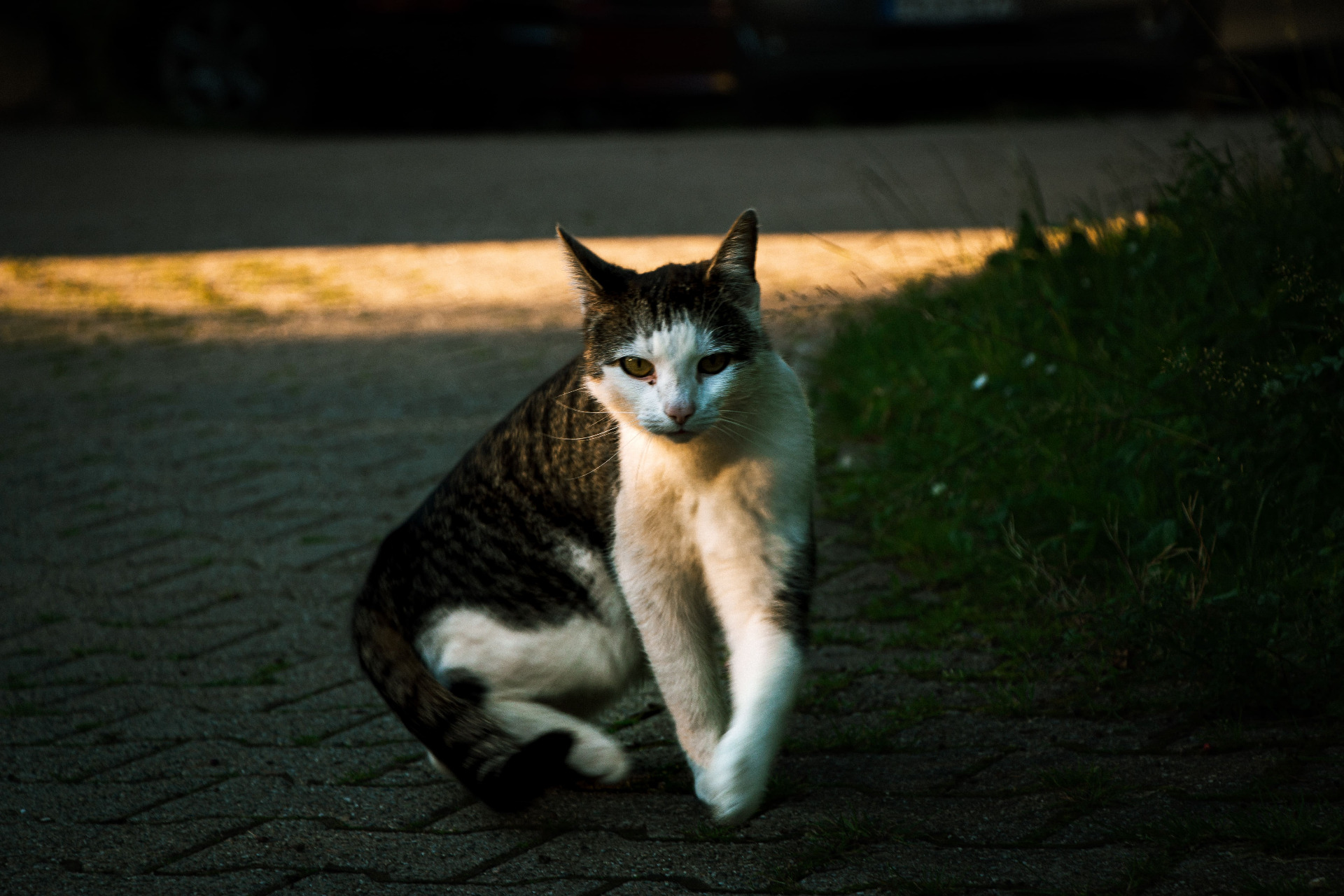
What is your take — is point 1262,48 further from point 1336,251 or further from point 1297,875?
point 1297,875

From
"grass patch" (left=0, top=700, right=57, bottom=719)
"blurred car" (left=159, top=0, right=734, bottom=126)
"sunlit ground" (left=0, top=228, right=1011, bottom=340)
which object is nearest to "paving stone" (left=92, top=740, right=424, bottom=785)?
"grass patch" (left=0, top=700, right=57, bottom=719)

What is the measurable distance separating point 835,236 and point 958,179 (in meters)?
1.52

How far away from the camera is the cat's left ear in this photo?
2643 mm

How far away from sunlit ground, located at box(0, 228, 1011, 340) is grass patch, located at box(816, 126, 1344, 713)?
190 cm

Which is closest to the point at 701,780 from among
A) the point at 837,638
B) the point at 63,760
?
the point at 837,638

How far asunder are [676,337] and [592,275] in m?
0.29

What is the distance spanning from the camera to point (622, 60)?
10.9 metres

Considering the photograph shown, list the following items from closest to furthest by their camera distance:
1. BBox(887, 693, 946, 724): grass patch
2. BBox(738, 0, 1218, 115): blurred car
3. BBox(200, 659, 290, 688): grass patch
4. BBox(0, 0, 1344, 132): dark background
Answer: BBox(887, 693, 946, 724): grass patch → BBox(200, 659, 290, 688): grass patch → BBox(738, 0, 1218, 115): blurred car → BBox(0, 0, 1344, 132): dark background

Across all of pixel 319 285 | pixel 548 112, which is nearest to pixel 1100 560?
pixel 319 285

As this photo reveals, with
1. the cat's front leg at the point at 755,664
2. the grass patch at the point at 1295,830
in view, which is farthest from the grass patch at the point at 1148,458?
the cat's front leg at the point at 755,664

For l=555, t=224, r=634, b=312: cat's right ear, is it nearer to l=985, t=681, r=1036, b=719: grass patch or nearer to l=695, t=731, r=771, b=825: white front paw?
l=695, t=731, r=771, b=825: white front paw

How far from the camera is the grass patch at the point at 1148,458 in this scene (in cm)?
285

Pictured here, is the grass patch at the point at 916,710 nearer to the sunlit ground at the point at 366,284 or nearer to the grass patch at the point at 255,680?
the grass patch at the point at 255,680

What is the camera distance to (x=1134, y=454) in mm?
3252
